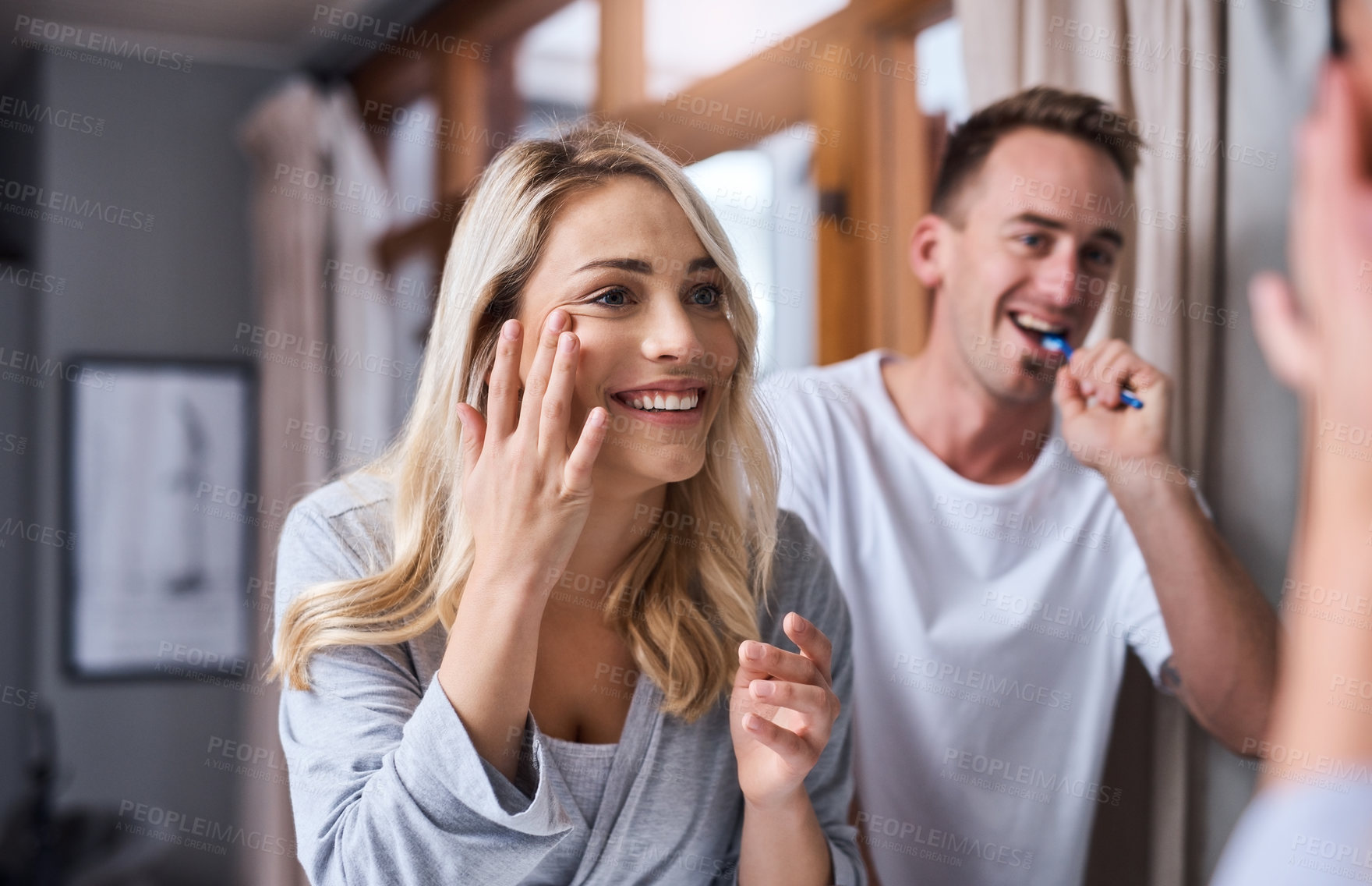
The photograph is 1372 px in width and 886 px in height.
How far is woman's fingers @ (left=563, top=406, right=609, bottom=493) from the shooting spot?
982 millimetres

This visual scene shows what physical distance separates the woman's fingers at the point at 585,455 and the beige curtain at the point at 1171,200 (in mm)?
692

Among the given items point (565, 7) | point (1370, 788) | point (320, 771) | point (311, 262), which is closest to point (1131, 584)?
point (1370, 788)

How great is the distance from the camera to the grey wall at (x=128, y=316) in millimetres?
2613

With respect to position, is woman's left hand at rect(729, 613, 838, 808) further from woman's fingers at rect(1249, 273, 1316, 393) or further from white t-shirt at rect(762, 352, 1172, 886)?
woman's fingers at rect(1249, 273, 1316, 393)

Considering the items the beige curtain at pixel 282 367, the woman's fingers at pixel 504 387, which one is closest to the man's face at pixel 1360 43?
the woman's fingers at pixel 504 387

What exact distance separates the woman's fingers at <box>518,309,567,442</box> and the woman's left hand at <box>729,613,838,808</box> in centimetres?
30

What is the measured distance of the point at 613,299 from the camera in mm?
1113

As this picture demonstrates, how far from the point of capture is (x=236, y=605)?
2.71 m

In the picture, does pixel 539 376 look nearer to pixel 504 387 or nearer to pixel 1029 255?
pixel 504 387

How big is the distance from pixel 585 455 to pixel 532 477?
0.06 m

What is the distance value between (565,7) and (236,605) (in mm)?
1743

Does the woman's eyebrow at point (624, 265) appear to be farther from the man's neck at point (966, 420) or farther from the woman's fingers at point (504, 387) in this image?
the man's neck at point (966, 420)

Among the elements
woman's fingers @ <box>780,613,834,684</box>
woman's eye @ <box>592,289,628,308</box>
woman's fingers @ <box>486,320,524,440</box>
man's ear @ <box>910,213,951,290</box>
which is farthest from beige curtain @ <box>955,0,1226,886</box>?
woman's fingers @ <box>486,320,524,440</box>

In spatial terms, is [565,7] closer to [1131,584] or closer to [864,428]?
[864,428]
